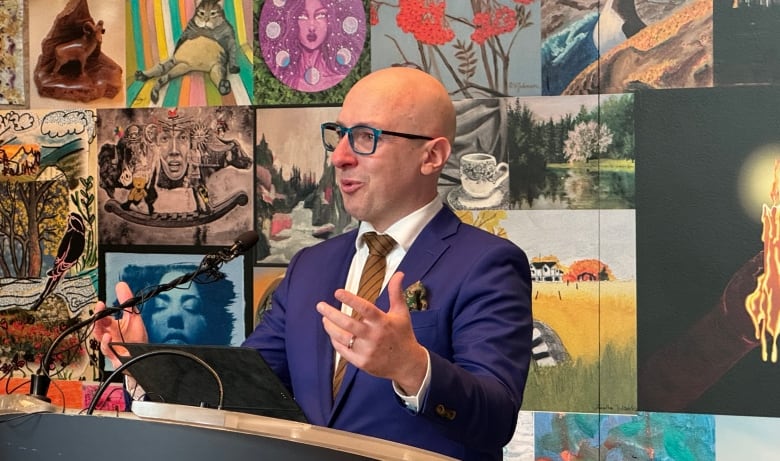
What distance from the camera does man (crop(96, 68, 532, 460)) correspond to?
1.80 m

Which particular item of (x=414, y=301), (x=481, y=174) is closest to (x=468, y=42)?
(x=481, y=174)

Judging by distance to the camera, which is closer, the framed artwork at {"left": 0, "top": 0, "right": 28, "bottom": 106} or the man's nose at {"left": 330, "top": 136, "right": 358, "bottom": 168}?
the man's nose at {"left": 330, "top": 136, "right": 358, "bottom": 168}

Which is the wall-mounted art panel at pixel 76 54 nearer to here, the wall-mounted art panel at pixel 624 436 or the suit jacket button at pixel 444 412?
the wall-mounted art panel at pixel 624 436

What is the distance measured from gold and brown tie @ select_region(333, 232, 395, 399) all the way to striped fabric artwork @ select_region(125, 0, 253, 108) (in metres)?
1.80

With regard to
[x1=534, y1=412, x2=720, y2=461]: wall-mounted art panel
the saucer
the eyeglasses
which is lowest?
[x1=534, y1=412, x2=720, y2=461]: wall-mounted art panel

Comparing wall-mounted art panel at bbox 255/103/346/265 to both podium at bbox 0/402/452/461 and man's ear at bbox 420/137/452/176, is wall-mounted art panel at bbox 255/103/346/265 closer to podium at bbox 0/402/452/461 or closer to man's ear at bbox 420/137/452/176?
man's ear at bbox 420/137/452/176

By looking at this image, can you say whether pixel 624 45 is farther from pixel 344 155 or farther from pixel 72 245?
pixel 72 245

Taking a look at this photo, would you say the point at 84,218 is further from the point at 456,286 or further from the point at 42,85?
the point at 456,286

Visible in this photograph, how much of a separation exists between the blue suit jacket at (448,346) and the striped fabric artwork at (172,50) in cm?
178

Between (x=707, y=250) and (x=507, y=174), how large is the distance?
743 millimetres

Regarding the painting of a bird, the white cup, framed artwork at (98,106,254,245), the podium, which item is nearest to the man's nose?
the podium

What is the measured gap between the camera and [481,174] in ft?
11.9

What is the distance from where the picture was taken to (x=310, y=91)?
150 inches

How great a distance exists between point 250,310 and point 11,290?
106cm
